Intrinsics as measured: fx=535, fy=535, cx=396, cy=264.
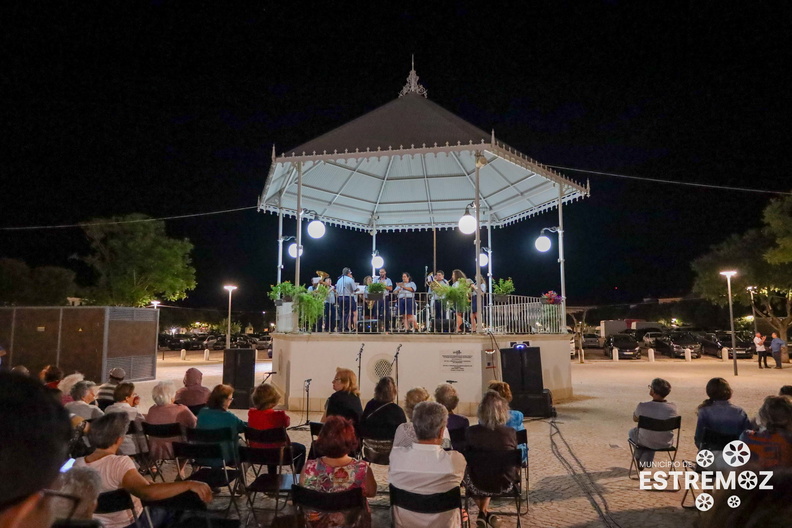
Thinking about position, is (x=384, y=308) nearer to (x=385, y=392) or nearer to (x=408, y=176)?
(x=408, y=176)

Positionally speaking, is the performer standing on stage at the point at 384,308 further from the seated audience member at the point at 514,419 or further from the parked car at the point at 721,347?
the parked car at the point at 721,347

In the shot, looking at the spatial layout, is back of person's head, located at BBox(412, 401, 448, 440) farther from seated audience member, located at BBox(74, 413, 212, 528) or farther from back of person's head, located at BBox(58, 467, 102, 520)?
back of person's head, located at BBox(58, 467, 102, 520)

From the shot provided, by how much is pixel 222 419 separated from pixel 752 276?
34.9m

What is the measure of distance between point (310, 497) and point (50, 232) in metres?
39.1

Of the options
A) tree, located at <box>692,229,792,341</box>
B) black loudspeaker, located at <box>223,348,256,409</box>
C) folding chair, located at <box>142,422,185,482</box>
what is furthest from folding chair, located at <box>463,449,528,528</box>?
tree, located at <box>692,229,792,341</box>

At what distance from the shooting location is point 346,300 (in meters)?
12.3

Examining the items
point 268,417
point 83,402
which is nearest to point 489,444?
point 268,417

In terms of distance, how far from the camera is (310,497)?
3176 millimetres

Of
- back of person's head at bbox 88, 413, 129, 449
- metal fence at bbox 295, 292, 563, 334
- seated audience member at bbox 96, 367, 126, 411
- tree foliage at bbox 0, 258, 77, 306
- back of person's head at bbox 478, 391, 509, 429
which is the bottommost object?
seated audience member at bbox 96, 367, 126, 411

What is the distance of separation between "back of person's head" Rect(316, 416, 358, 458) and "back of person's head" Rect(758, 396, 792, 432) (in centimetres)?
296

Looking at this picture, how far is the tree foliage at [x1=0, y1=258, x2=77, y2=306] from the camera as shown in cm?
3275

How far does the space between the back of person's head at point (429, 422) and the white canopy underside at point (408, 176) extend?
7.37 meters

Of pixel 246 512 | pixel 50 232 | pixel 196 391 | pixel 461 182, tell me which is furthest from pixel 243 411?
pixel 50 232

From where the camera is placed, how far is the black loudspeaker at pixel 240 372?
10812 mm
